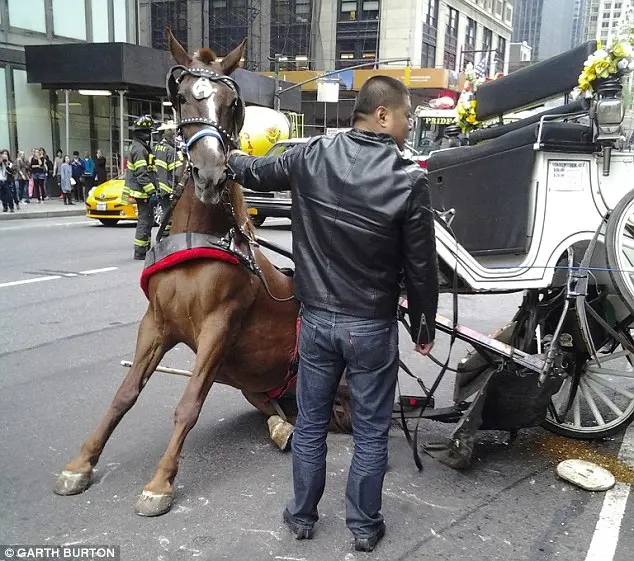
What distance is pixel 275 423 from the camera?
4.23 m

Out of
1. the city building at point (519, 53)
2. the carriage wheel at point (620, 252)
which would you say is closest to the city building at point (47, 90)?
the carriage wheel at point (620, 252)

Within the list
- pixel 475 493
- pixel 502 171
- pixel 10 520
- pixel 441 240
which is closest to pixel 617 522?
pixel 475 493

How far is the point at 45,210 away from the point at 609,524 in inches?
778

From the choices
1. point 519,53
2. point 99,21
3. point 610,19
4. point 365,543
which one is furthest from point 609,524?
point 519,53

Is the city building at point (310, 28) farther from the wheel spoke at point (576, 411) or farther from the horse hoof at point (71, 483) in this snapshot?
the horse hoof at point (71, 483)

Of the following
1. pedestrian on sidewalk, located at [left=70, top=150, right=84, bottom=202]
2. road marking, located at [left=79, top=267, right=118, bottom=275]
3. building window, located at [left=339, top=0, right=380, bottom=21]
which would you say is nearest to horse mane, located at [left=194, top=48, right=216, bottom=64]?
road marking, located at [left=79, top=267, right=118, bottom=275]

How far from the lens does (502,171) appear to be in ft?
13.9

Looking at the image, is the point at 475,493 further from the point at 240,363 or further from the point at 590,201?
the point at 590,201

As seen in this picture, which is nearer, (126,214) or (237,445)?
(237,445)

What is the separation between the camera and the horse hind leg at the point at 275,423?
4098mm

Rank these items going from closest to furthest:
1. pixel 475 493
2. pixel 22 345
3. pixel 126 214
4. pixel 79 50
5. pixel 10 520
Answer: pixel 10 520
pixel 475 493
pixel 22 345
pixel 126 214
pixel 79 50

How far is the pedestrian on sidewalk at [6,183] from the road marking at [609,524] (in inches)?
732

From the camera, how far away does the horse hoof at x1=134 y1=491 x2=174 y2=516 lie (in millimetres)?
3234

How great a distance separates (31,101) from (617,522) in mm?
24952
